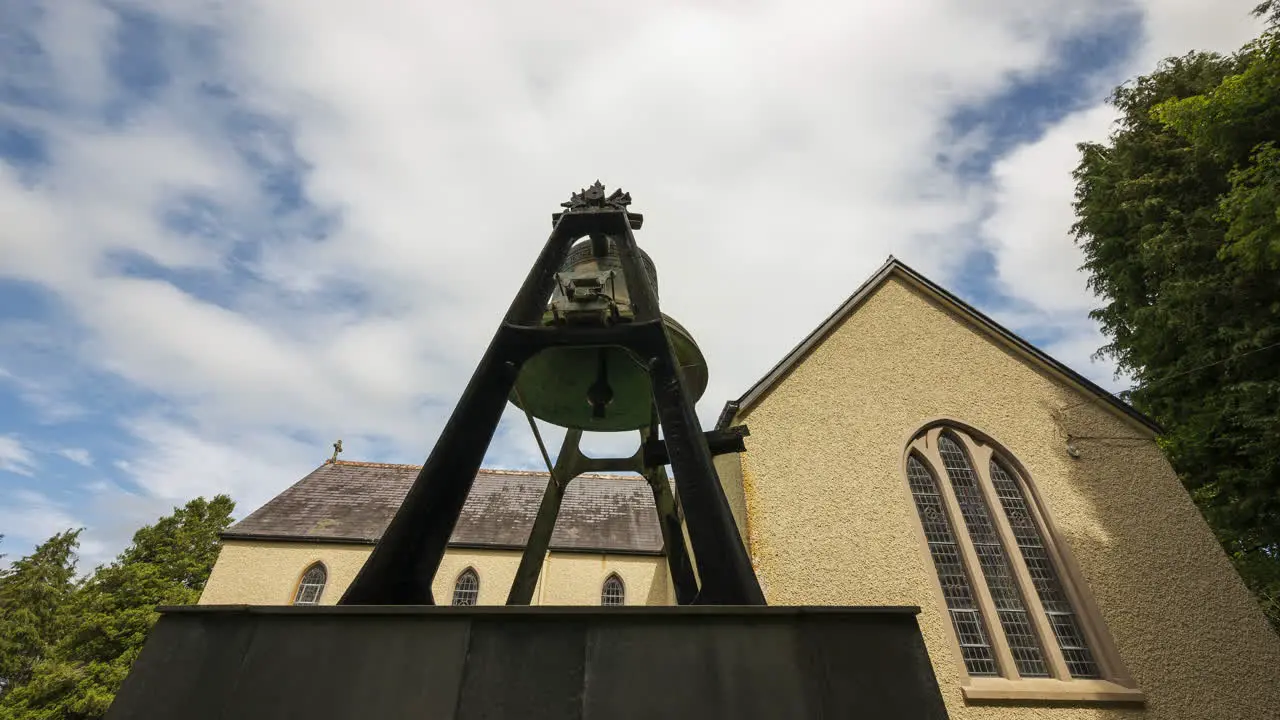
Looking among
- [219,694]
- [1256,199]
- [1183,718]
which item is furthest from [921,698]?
[1256,199]

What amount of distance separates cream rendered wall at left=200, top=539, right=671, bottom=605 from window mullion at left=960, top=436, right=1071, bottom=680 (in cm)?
986

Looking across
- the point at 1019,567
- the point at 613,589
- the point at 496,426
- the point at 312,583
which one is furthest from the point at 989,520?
the point at 312,583

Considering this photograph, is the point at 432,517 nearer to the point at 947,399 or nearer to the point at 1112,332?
the point at 947,399

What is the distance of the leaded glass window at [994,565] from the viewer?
6469 millimetres

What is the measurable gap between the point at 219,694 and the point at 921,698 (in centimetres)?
199

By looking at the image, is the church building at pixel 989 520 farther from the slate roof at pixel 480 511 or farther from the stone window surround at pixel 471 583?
the stone window surround at pixel 471 583

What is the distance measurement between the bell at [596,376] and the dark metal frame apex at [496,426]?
1.12ft

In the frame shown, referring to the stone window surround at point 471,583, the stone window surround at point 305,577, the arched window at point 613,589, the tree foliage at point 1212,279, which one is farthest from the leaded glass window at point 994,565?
the stone window surround at point 305,577

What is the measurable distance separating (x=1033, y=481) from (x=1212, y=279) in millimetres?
6118

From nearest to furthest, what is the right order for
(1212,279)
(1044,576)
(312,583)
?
1. (1044,576)
2. (1212,279)
3. (312,583)

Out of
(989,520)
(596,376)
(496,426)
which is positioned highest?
(989,520)

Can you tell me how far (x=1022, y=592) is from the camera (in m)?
6.88

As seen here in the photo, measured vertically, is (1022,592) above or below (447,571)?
below

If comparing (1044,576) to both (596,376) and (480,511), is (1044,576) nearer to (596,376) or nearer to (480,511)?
(596,376)
